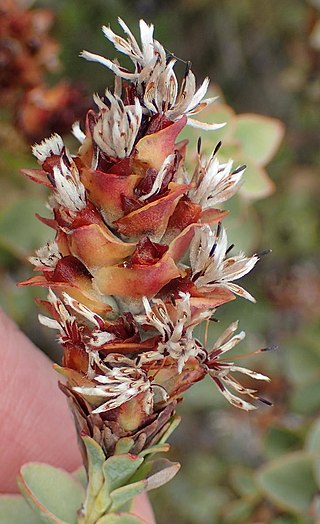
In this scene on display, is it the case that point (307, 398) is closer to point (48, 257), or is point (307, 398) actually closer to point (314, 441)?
point (314, 441)

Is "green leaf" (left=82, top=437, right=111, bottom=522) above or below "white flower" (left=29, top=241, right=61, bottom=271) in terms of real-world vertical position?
below

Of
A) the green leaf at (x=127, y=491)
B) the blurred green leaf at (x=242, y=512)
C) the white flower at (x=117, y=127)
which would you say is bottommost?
the blurred green leaf at (x=242, y=512)

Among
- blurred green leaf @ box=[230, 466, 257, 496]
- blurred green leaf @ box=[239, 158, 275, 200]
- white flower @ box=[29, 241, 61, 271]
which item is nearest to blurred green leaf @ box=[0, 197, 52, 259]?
blurred green leaf @ box=[239, 158, 275, 200]

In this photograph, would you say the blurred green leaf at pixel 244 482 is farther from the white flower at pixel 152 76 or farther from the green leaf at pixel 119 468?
the white flower at pixel 152 76

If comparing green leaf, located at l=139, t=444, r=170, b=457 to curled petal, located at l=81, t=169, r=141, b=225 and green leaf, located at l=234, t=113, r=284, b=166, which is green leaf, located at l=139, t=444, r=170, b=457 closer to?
curled petal, located at l=81, t=169, r=141, b=225

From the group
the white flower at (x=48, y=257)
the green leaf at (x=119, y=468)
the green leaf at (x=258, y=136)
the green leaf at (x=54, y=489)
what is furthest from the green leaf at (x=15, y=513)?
the green leaf at (x=258, y=136)
